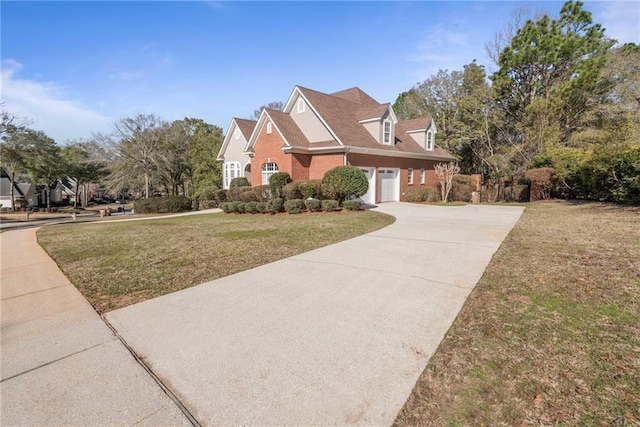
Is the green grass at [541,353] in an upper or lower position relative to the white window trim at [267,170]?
lower

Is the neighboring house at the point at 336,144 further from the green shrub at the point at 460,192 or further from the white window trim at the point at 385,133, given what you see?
the green shrub at the point at 460,192

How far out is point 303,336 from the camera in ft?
10.9

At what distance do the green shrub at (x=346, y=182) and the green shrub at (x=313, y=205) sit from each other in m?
0.97

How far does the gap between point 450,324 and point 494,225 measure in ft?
27.5

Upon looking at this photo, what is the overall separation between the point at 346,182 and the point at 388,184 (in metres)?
7.26

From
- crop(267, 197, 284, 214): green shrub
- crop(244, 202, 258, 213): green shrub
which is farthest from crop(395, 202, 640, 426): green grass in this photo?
crop(244, 202, 258, 213): green shrub

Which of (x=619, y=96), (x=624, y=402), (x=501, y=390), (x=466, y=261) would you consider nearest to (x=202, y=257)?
(x=466, y=261)

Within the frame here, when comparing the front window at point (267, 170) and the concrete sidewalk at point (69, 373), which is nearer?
the concrete sidewalk at point (69, 373)

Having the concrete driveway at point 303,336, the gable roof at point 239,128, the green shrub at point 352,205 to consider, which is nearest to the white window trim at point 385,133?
the green shrub at point 352,205

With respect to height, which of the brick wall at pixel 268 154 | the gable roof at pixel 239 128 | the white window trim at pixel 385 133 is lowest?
the brick wall at pixel 268 154

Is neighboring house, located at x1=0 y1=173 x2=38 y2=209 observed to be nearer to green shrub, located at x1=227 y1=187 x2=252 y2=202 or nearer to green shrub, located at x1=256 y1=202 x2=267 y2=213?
green shrub, located at x1=227 y1=187 x2=252 y2=202

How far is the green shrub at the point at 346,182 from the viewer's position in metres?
15.2

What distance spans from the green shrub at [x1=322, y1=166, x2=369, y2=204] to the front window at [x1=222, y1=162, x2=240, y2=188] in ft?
44.3

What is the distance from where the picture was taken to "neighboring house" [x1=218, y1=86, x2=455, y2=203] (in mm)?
18859
